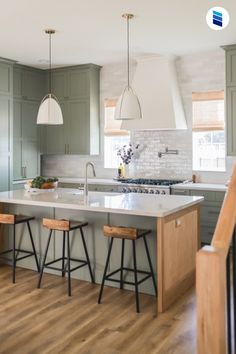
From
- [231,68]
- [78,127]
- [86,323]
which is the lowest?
[86,323]

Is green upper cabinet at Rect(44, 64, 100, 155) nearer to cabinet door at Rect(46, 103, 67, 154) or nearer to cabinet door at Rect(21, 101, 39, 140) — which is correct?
cabinet door at Rect(46, 103, 67, 154)

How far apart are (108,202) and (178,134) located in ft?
8.77

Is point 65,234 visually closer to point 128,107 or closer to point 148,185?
point 128,107

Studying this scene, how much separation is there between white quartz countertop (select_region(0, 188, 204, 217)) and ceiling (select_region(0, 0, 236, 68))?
6.54 ft

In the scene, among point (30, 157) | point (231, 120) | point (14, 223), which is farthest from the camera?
point (30, 157)

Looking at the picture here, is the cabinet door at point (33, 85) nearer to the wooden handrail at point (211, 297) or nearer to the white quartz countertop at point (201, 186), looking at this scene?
the white quartz countertop at point (201, 186)

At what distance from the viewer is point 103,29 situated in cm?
477

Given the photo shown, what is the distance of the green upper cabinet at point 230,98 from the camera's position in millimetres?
5398

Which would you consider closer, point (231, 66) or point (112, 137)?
point (231, 66)

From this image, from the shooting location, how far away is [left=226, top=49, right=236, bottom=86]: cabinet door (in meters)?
5.39

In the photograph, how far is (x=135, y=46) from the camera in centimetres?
554

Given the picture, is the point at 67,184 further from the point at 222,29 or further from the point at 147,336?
the point at 147,336

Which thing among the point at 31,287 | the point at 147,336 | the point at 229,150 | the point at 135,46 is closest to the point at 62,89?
the point at 135,46

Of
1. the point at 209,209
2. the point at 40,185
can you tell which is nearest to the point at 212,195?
the point at 209,209
